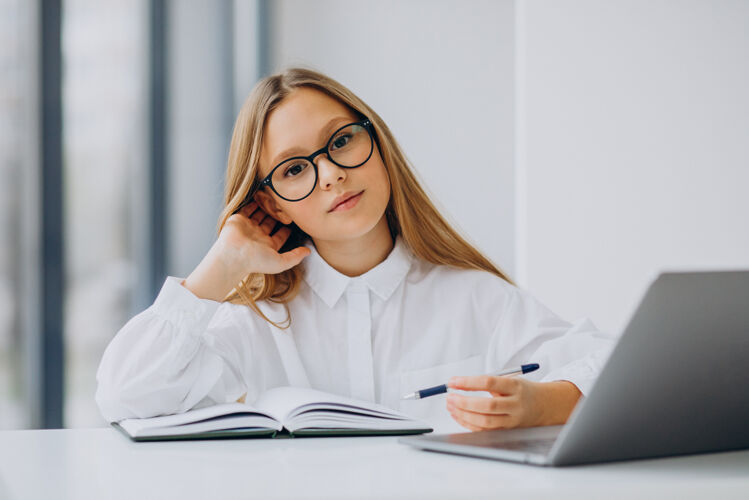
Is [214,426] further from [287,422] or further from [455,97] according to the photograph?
[455,97]

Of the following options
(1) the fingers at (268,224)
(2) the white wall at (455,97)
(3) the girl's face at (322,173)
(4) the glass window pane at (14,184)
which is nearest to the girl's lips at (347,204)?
(3) the girl's face at (322,173)

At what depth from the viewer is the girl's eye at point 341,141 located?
1464 mm

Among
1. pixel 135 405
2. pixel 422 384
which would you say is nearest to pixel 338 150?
pixel 422 384

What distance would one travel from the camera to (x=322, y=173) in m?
1.41

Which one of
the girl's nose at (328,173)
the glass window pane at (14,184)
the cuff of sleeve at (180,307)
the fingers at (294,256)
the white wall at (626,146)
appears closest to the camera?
the cuff of sleeve at (180,307)

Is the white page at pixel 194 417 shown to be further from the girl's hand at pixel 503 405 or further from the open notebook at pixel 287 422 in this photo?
the girl's hand at pixel 503 405

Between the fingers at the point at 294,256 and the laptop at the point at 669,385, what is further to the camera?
the fingers at the point at 294,256

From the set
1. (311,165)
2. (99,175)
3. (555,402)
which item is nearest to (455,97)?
(99,175)

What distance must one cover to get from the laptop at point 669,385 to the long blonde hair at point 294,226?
904mm

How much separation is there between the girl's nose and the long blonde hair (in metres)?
0.14

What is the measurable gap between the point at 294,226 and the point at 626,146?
168 centimetres

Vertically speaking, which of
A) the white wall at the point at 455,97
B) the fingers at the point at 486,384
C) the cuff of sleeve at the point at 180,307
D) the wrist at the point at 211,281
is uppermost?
the white wall at the point at 455,97

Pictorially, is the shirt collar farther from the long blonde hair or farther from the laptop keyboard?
the laptop keyboard

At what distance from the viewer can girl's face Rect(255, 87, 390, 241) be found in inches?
56.4
